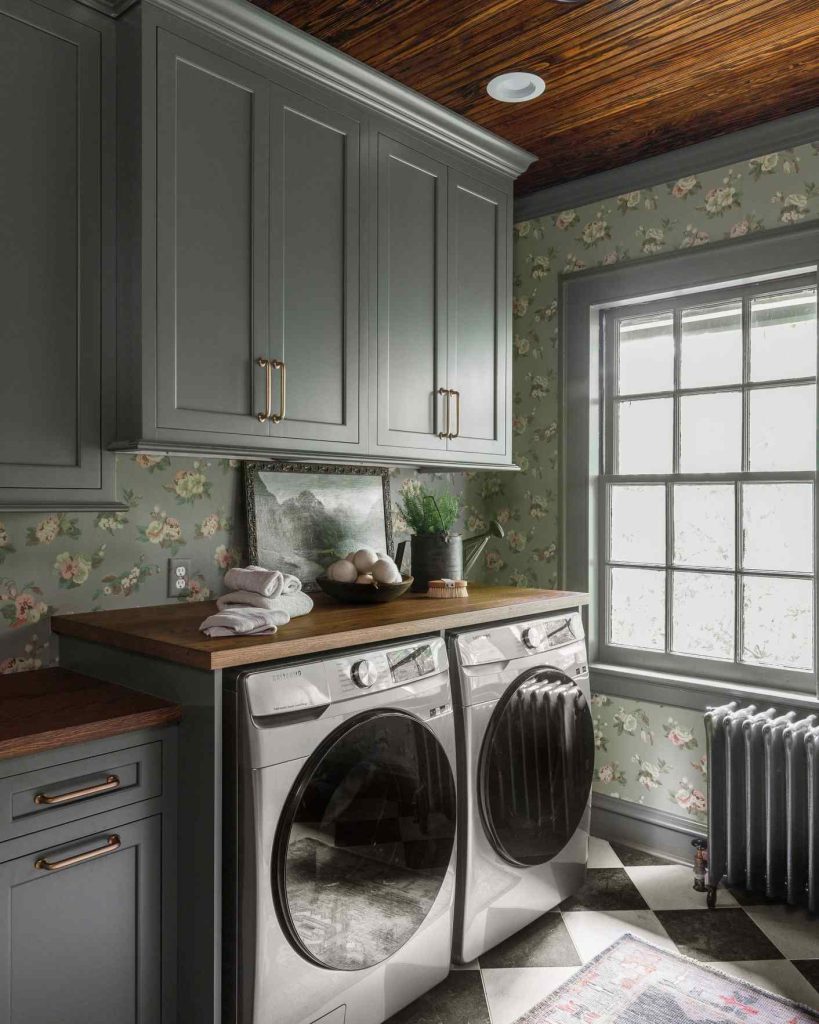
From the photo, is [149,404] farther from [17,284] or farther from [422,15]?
[422,15]

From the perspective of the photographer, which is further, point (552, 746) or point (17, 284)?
point (552, 746)

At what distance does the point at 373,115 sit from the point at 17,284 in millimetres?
1214

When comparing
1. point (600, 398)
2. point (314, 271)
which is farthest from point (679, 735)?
point (314, 271)

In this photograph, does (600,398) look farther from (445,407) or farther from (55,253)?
(55,253)

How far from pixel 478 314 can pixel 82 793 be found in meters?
1.97

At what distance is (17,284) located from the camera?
1727mm

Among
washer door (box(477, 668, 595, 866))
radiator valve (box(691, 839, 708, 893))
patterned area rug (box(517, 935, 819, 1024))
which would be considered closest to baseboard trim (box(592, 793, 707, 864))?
radiator valve (box(691, 839, 708, 893))

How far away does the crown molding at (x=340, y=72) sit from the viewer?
1936 mm

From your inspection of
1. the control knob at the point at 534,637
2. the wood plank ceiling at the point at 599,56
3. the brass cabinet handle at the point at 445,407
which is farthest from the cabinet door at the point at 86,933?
the wood plank ceiling at the point at 599,56

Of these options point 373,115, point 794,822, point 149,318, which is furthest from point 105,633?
point 794,822

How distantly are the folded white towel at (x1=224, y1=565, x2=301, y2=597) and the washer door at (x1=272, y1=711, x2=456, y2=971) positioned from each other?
1.39 ft

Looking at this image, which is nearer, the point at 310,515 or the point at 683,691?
the point at 310,515

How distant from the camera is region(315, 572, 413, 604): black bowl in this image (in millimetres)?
2303

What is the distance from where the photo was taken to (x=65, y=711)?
1643mm
